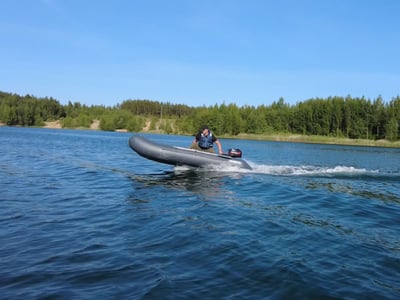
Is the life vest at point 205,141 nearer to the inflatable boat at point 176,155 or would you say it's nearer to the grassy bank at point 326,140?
the inflatable boat at point 176,155

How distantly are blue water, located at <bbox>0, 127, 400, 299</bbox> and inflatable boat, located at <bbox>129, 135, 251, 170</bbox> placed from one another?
2.71 meters

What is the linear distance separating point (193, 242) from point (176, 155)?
856 cm

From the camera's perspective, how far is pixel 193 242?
616 cm

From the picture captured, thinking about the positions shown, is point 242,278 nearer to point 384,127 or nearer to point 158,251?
point 158,251

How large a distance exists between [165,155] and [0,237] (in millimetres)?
8693

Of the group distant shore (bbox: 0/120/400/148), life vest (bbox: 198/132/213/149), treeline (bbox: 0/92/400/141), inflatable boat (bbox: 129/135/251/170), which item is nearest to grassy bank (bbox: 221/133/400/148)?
distant shore (bbox: 0/120/400/148)

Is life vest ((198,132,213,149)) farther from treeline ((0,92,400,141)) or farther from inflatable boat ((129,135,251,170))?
treeline ((0,92,400,141))

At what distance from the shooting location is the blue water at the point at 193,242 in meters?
4.52

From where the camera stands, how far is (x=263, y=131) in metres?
95.8

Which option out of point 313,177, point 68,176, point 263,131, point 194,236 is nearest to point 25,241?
point 194,236

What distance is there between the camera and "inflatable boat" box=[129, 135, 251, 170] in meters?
14.5

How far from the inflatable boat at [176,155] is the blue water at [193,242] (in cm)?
271

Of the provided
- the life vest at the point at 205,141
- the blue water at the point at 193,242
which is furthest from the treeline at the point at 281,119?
the blue water at the point at 193,242

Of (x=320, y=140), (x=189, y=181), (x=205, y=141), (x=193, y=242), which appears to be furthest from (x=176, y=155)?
(x=320, y=140)
